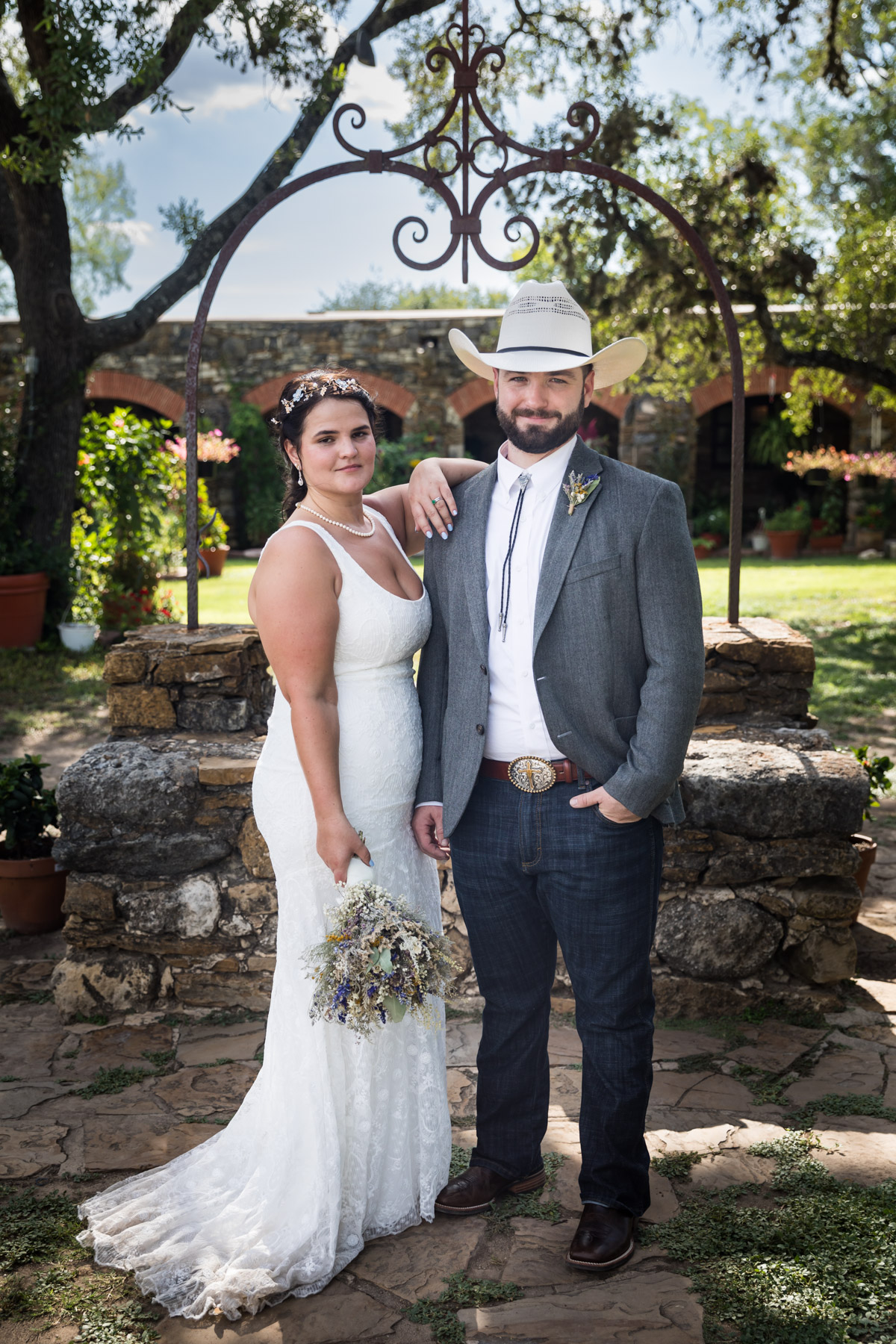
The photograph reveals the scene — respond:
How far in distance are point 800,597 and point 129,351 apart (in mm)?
9714

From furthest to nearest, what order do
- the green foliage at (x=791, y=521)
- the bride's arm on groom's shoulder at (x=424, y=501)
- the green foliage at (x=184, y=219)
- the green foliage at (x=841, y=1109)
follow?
the green foliage at (x=791, y=521) → the green foliage at (x=184, y=219) → the green foliage at (x=841, y=1109) → the bride's arm on groom's shoulder at (x=424, y=501)

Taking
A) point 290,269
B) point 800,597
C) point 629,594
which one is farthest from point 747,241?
point 290,269

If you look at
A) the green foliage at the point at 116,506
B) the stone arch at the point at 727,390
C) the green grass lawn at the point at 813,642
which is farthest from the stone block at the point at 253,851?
the stone arch at the point at 727,390

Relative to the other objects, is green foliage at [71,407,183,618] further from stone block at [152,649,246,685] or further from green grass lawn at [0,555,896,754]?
stone block at [152,649,246,685]

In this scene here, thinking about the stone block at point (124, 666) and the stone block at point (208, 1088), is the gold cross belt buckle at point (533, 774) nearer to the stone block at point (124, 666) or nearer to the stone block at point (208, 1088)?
the stone block at point (208, 1088)

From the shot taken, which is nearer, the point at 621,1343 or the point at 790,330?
the point at 621,1343

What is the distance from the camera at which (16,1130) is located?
2754 millimetres

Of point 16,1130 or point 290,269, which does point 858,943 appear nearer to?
point 16,1130

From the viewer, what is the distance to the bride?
2197mm

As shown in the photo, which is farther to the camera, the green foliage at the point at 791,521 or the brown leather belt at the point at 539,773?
the green foliage at the point at 791,521

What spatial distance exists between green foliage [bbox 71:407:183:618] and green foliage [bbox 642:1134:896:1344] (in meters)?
8.15

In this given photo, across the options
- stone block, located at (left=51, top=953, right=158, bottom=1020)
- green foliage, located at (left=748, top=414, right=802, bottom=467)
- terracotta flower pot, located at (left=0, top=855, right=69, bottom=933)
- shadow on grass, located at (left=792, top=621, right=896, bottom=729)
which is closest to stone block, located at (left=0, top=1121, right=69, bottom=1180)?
stone block, located at (left=51, top=953, right=158, bottom=1020)

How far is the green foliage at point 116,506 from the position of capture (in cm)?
951

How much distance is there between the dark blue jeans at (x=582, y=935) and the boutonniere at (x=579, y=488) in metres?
0.59
